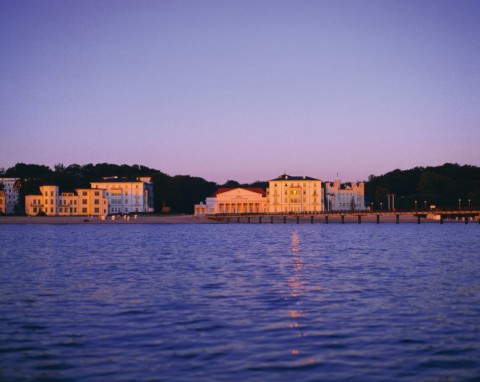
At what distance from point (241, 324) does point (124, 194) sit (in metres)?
161

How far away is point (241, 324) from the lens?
19641 mm

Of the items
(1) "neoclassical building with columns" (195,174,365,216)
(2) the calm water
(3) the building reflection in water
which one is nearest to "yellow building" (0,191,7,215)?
(1) "neoclassical building with columns" (195,174,365,216)

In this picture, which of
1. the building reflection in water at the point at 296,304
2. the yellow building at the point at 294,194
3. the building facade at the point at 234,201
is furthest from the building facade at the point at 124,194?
the building reflection in water at the point at 296,304

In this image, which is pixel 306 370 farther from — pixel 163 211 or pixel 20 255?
pixel 163 211

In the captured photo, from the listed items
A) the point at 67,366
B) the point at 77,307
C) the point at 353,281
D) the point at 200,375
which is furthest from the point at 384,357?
the point at 353,281

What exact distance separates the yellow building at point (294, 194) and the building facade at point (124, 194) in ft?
121

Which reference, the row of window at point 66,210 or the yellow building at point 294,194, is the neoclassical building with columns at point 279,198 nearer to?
the yellow building at point 294,194

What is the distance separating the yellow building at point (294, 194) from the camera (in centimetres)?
18200

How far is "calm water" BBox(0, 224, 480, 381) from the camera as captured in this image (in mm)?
14719

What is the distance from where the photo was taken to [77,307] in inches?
912

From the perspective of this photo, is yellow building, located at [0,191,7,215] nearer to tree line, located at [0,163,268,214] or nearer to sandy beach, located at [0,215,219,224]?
tree line, located at [0,163,268,214]

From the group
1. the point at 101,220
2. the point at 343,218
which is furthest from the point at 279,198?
the point at 101,220

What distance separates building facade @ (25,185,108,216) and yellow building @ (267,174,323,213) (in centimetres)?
4734

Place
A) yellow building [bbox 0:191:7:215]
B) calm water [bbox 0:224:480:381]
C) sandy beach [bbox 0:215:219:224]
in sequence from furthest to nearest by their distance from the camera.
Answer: yellow building [bbox 0:191:7:215] → sandy beach [bbox 0:215:219:224] → calm water [bbox 0:224:480:381]
